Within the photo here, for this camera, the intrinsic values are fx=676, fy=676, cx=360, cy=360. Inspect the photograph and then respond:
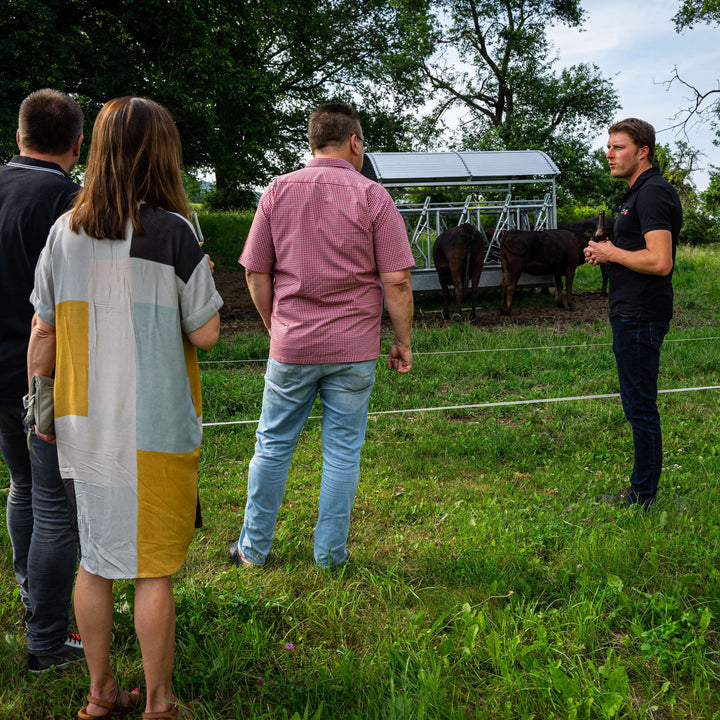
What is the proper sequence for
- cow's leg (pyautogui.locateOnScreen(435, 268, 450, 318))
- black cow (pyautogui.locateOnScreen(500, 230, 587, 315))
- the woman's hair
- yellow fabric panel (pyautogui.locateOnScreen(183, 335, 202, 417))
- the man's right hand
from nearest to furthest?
the woman's hair, yellow fabric panel (pyautogui.locateOnScreen(183, 335, 202, 417)), the man's right hand, cow's leg (pyautogui.locateOnScreen(435, 268, 450, 318)), black cow (pyautogui.locateOnScreen(500, 230, 587, 315))

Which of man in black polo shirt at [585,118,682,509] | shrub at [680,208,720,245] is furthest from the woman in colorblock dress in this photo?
shrub at [680,208,720,245]

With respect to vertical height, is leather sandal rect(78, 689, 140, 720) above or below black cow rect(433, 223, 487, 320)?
below

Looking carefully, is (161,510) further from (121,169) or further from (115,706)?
(121,169)

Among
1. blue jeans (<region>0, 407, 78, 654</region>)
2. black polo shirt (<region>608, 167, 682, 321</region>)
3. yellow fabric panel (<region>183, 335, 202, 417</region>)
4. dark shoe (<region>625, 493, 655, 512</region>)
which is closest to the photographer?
yellow fabric panel (<region>183, 335, 202, 417</region>)

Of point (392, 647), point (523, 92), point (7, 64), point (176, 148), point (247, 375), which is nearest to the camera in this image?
point (176, 148)

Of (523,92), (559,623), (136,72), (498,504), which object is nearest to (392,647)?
(559,623)

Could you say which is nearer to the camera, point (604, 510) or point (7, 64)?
point (604, 510)

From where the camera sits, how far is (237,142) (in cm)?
1400

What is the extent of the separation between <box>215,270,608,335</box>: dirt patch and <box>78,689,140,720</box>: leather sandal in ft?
26.6

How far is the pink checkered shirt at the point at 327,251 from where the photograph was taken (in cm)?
295

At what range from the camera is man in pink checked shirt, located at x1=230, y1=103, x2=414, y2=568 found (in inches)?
116

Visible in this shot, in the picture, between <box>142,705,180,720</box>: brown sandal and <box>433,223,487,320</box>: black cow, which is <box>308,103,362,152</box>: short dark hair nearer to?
<box>142,705,180,720</box>: brown sandal

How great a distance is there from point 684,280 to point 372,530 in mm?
12511

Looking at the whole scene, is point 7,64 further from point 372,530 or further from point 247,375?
point 372,530
